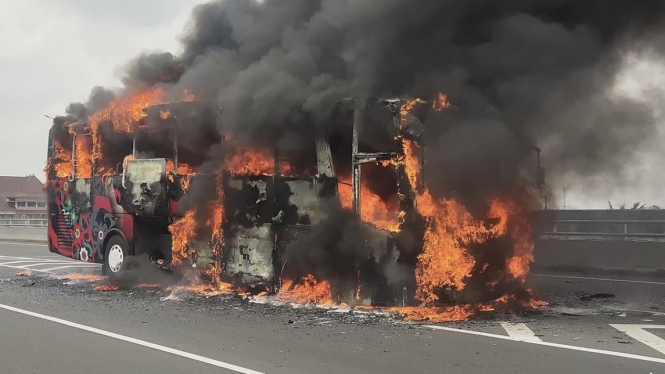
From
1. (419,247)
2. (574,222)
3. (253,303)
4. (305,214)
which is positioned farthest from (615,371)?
(574,222)

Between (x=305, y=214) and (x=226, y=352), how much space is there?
2.80 meters

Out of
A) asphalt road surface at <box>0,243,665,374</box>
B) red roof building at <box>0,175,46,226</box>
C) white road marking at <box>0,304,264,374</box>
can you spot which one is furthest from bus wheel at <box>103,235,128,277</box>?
red roof building at <box>0,175,46,226</box>

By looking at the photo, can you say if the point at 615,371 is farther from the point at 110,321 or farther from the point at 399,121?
the point at 110,321

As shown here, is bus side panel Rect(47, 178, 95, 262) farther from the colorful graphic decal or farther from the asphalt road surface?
the asphalt road surface

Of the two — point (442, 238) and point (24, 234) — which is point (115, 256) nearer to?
point (442, 238)

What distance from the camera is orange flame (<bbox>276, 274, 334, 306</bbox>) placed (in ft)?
26.3

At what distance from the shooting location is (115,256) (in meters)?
10.8

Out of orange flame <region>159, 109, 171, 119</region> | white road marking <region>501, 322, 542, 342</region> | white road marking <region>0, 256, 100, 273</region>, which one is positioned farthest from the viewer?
white road marking <region>0, 256, 100, 273</region>

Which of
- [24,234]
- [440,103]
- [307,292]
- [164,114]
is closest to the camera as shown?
[440,103]

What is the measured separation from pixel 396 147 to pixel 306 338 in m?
2.68

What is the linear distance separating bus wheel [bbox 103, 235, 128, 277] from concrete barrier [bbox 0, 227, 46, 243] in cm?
1601

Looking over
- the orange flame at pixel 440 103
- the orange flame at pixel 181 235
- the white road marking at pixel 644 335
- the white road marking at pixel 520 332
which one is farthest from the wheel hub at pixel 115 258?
the white road marking at pixel 644 335

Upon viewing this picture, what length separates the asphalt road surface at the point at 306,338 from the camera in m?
5.14

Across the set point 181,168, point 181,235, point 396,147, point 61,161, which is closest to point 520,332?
point 396,147
